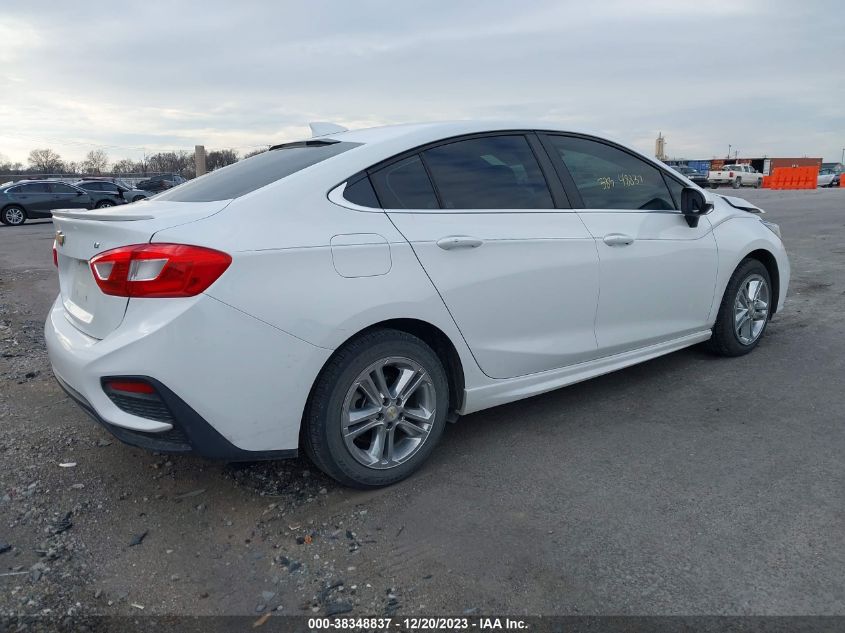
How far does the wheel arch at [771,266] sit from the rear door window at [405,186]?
2801 millimetres

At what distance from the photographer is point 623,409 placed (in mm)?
4098

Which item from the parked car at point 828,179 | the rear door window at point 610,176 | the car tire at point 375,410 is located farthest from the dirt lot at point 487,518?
the parked car at point 828,179

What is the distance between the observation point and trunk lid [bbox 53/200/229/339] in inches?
107

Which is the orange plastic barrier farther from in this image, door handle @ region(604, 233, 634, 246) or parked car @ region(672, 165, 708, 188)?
door handle @ region(604, 233, 634, 246)

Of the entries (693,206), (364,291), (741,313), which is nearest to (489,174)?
(364,291)

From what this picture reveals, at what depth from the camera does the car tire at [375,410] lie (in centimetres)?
293

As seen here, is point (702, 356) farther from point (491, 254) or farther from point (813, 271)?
point (813, 271)

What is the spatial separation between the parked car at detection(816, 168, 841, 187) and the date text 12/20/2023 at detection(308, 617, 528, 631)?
48.1m

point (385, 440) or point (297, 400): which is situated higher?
point (297, 400)

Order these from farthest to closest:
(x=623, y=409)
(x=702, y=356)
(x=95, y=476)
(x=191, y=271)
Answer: (x=702, y=356) < (x=623, y=409) < (x=95, y=476) < (x=191, y=271)

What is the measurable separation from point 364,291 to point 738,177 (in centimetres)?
4491

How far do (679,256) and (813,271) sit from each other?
5299 millimetres

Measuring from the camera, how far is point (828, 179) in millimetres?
42812

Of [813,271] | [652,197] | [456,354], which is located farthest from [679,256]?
[813,271]
